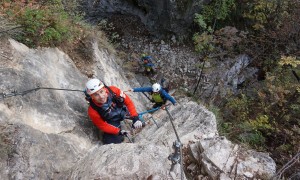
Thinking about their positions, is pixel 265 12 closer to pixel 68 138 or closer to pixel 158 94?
pixel 158 94

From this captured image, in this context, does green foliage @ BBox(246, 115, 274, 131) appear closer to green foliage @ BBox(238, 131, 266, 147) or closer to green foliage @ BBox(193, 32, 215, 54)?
green foliage @ BBox(238, 131, 266, 147)

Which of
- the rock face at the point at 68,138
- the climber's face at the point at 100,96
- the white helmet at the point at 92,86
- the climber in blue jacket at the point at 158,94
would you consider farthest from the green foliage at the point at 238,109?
the white helmet at the point at 92,86

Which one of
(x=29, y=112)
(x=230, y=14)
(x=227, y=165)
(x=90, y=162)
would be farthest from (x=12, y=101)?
(x=230, y=14)

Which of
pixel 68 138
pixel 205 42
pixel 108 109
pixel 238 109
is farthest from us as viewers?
pixel 205 42

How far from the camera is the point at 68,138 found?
5.19 metres

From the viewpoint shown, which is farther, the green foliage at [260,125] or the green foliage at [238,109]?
the green foliage at [238,109]

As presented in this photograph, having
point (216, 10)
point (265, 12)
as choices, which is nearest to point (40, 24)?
point (216, 10)

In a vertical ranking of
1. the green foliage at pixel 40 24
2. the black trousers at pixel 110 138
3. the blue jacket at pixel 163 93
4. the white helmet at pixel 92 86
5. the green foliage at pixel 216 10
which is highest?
the green foliage at pixel 216 10

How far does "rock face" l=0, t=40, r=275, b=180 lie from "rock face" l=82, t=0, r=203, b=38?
250 inches

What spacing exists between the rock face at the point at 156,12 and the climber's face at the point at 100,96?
289 inches

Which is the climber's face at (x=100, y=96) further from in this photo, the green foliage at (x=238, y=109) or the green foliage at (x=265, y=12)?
the green foliage at (x=265, y=12)

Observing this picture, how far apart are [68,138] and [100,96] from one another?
40.7 inches

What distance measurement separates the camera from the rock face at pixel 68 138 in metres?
3.96

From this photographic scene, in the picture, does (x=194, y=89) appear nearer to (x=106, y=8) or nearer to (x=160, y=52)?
(x=160, y=52)
